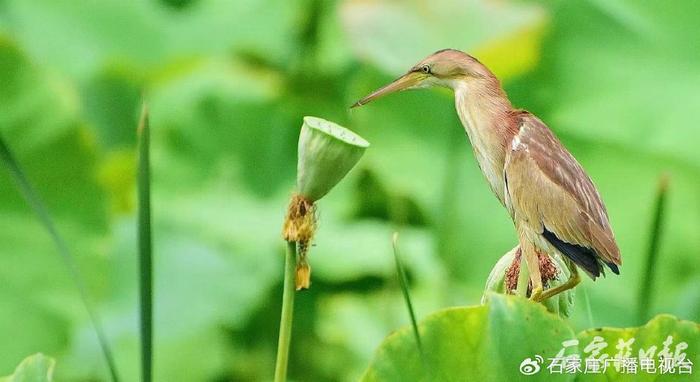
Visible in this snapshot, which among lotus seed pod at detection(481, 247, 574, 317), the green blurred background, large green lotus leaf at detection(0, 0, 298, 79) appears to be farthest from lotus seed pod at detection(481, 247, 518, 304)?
large green lotus leaf at detection(0, 0, 298, 79)

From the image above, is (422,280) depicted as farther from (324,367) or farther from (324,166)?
(324,166)

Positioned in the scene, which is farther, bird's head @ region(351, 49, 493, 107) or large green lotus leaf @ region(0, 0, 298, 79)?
large green lotus leaf @ region(0, 0, 298, 79)

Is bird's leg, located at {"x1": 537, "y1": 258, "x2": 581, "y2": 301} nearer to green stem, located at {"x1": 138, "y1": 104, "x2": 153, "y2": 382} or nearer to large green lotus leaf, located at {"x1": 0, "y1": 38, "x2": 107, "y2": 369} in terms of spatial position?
green stem, located at {"x1": 138, "y1": 104, "x2": 153, "y2": 382}

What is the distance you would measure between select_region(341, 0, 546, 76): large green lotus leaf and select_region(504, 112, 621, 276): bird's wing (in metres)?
0.67

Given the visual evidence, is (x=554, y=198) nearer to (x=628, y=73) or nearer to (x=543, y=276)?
(x=543, y=276)

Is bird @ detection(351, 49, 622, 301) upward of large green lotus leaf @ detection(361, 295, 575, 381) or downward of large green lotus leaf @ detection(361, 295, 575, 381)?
upward

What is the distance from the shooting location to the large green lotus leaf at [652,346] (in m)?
0.52

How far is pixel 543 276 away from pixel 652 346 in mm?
85

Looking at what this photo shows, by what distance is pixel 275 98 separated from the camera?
73.4 inches

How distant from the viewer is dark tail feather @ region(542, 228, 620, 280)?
0.44m

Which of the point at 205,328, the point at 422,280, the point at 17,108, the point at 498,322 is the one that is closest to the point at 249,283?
the point at 205,328

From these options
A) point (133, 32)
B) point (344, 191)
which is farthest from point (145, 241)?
point (133, 32)

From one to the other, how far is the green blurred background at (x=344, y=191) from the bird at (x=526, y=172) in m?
0.65

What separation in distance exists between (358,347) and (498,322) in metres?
1.04
